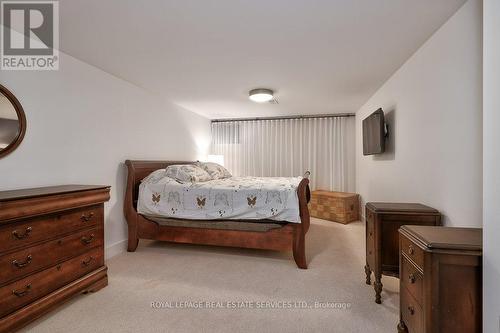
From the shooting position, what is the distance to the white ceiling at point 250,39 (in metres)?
1.66

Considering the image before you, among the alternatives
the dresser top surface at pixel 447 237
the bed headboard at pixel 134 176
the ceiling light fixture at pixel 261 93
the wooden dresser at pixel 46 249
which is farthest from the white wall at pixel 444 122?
the bed headboard at pixel 134 176

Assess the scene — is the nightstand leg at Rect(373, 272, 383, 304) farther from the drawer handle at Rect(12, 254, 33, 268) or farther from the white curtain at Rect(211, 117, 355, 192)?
the white curtain at Rect(211, 117, 355, 192)

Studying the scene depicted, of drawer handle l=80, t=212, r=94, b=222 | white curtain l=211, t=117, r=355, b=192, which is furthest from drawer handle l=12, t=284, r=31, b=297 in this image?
white curtain l=211, t=117, r=355, b=192

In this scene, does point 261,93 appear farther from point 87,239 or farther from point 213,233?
point 87,239

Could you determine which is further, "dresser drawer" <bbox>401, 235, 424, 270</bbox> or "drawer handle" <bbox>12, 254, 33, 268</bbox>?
"drawer handle" <bbox>12, 254, 33, 268</bbox>

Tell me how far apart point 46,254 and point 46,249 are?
0.04m

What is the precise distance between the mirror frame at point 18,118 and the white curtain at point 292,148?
4.01 meters

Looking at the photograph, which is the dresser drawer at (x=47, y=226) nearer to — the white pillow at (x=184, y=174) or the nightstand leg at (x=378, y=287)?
the white pillow at (x=184, y=174)

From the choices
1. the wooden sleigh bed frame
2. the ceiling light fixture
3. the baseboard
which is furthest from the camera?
the ceiling light fixture

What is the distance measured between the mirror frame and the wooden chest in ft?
14.3

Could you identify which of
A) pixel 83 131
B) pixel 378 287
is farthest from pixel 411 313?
pixel 83 131

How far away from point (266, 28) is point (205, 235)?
230 cm

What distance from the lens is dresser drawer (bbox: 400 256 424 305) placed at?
3.85 feet

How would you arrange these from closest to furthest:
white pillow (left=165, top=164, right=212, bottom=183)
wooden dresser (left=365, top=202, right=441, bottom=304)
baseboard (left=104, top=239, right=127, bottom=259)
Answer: wooden dresser (left=365, top=202, right=441, bottom=304)
baseboard (left=104, top=239, right=127, bottom=259)
white pillow (left=165, top=164, right=212, bottom=183)
